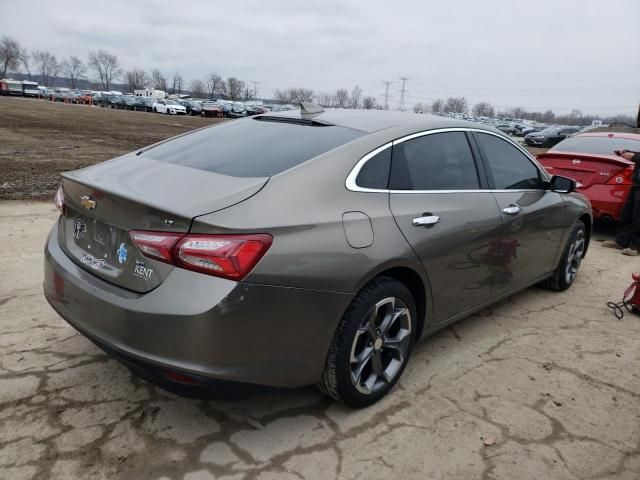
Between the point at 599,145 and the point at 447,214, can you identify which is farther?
the point at 599,145

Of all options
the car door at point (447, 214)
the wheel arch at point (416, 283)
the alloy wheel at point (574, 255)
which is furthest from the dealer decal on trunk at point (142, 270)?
the alloy wheel at point (574, 255)

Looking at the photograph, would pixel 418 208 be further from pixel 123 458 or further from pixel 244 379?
pixel 123 458

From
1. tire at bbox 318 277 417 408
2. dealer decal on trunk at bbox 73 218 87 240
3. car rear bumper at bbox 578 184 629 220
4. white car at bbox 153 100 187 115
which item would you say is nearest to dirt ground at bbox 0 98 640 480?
tire at bbox 318 277 417 408

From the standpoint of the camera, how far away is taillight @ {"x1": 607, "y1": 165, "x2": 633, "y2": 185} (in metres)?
6.70

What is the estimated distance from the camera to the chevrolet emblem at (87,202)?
254 centimetres

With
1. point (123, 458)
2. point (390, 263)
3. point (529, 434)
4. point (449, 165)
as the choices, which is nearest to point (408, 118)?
point (449, 165)

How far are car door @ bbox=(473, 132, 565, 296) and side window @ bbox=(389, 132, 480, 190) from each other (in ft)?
0.80

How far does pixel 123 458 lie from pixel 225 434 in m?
0.49

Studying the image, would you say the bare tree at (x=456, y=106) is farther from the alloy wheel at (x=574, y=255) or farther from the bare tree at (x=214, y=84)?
the alloy wheel at (x=574, y=255)

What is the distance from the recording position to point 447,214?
3088 millimetres

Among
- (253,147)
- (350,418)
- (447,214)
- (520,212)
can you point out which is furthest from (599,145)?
(350,418)

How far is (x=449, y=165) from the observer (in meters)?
3.33

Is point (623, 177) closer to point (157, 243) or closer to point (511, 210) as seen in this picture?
point (511, 210)

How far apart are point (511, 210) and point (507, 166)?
438 millimetres
